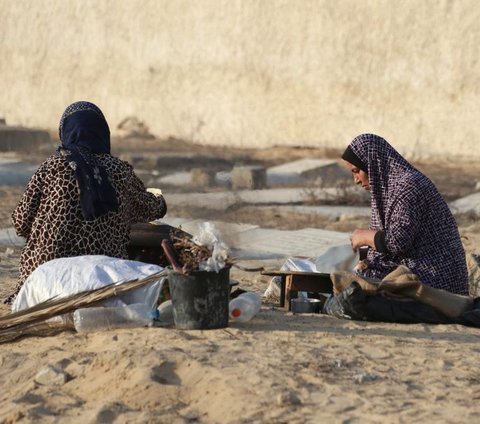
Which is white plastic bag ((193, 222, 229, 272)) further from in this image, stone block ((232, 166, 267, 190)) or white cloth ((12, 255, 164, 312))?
stone block ((232, 166, 267, 190))

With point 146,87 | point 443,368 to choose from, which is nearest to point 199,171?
point 146,87

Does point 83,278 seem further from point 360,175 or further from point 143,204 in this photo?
point 360,175

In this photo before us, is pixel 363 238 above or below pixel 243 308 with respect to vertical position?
above

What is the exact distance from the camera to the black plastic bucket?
4984mm

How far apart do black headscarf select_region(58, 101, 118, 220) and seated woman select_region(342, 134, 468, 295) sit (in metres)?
1.19

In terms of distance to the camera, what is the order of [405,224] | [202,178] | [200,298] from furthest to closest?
[202,178] → [405,224] → [200,298]

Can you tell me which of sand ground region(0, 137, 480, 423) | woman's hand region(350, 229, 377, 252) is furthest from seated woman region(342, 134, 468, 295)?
sand ground region(0, 137, 480, 423)

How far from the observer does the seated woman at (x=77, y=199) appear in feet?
18.3

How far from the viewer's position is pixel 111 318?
5.14 m

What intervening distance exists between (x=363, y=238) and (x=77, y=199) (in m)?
1.38

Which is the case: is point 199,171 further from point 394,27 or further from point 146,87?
point 146,87

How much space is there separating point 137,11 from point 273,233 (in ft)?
37.0

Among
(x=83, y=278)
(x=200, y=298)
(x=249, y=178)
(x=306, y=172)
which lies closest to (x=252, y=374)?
(x=200, y=298)

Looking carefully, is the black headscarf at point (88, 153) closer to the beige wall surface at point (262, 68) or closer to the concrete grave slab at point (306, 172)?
the concrete grave slab at point (306, 172)
